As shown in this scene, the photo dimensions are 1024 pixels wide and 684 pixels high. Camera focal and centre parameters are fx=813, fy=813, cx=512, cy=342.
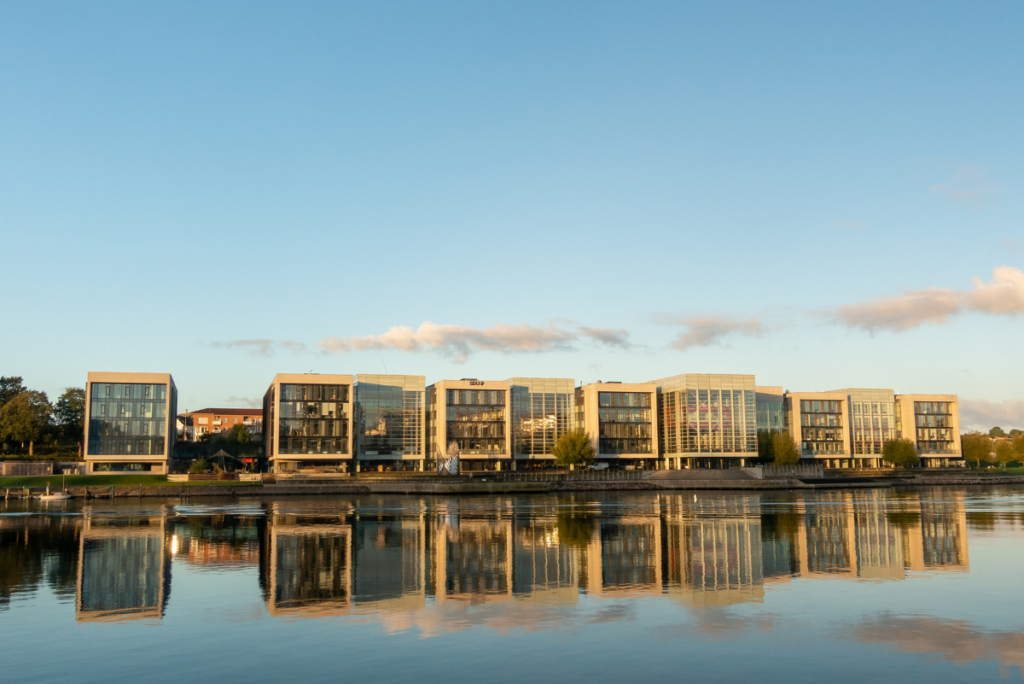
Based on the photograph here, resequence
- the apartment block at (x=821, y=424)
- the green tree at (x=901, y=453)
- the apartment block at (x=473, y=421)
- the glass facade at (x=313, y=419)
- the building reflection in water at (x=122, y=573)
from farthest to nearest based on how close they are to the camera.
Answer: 1. the apartment block at (x=821, y=424)
2. the green tree at (x=901, y=453)
3. the apartment block at (x=473, y=421)
4. the glass facade at (x=313, y=419)
5. the building reflection in water at (x=122, y=573)

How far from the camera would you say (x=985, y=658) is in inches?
768

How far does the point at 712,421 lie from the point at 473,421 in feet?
154

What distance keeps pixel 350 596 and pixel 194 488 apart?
93.3 meters

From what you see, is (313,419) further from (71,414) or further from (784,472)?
(784,472)

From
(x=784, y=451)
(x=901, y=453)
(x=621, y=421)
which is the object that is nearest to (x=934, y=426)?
(x=901, y=453)

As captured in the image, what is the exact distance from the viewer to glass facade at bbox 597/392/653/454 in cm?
16512

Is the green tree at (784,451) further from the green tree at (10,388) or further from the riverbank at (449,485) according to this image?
the green tree at (10,388)

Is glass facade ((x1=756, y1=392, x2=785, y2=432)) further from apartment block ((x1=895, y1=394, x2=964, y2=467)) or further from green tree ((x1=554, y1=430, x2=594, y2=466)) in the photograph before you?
green tree ((x1=554, y1=430, x2=594, y2=466))

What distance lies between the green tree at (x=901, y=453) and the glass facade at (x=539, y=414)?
237 ft

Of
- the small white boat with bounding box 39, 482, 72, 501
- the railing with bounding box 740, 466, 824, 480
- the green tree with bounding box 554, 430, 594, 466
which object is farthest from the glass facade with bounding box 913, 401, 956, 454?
the small white boat with bounding box 39, 482, 72, 501

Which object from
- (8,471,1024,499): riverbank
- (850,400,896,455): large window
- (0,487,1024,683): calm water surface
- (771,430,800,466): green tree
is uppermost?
(850,400,896,455): large window

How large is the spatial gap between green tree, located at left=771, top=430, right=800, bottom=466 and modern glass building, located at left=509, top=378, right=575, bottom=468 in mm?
41163

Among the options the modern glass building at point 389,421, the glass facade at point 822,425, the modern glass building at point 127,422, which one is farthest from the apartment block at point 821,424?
the modern glass building at point 127,422

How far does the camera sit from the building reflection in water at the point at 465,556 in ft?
94.9
